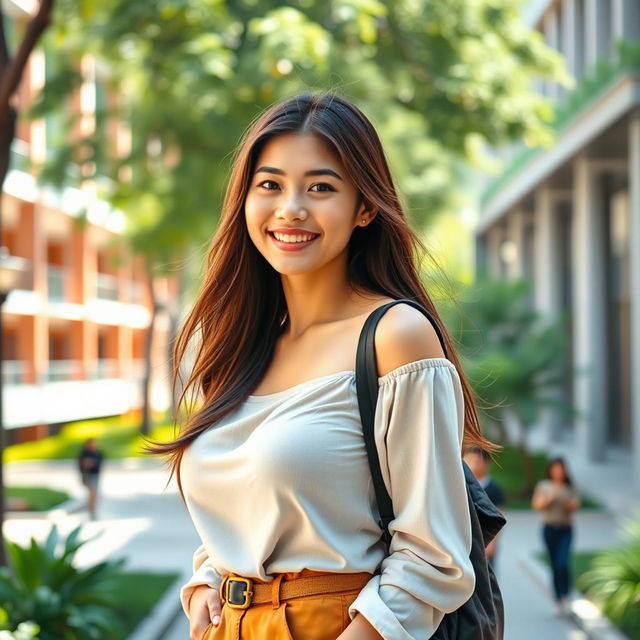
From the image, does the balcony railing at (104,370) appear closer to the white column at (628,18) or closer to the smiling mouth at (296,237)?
the white column at (628,18)

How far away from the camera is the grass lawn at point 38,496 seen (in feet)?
61.7

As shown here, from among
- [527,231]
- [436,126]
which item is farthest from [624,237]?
[527,231]

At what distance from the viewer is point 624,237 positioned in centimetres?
2272

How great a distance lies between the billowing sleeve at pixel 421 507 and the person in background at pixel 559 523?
8352 millimetres

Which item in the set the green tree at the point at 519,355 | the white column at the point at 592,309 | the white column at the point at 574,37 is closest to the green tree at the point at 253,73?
the green tree at the point at 519,355

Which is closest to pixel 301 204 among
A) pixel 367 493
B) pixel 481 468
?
pixel 367 493

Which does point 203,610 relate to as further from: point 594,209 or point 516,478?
point 594,209

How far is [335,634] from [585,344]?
2108 centimetres

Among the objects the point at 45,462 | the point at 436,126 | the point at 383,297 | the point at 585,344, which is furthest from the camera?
the point at 45,462

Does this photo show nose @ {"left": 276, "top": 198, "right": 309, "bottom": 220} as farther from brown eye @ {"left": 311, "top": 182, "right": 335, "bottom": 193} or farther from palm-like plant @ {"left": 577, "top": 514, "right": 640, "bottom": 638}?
palm-like plant @ {"left": 577, "top": 514, "right": 640, "bottom": 638}

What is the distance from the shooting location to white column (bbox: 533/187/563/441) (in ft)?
92.1

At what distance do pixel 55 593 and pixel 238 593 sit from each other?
586 centimetres

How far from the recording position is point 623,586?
9469 millimetres

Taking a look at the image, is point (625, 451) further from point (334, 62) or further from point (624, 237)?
point (334, 62)
